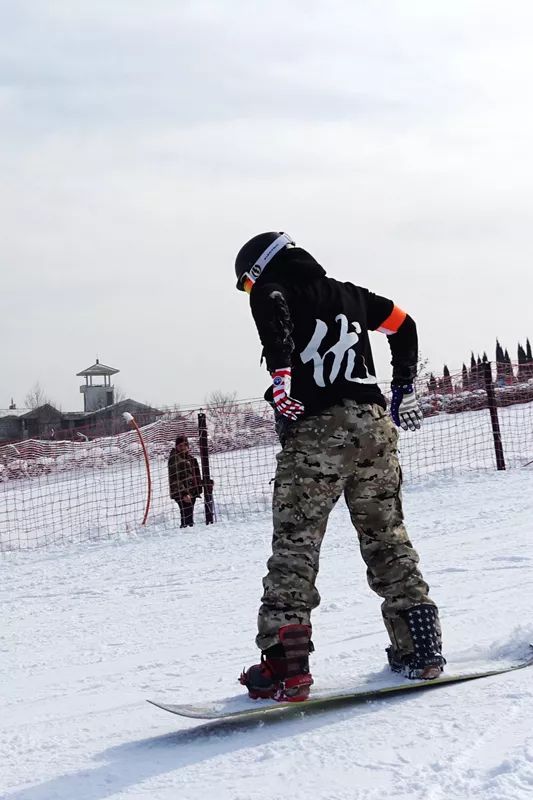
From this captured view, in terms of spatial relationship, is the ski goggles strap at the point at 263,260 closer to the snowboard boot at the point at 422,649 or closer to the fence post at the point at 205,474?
the snowboard boot at the point at 422,649

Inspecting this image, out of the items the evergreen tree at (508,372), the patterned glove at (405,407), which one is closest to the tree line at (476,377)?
the evergreen tree at (508,372)

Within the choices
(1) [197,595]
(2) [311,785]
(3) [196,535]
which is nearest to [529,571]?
(1) [197,595]

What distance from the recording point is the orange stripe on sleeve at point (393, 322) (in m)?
3.54

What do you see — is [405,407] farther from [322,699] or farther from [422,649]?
[322,699]

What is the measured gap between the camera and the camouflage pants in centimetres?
308

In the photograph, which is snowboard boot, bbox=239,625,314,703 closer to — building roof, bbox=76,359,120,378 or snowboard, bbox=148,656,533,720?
snowboard, bbox=148,656,533,720

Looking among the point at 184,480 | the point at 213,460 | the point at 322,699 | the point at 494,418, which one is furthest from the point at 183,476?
the point at 322,699

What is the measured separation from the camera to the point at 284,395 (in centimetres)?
305

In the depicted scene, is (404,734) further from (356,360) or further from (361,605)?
(361,605)

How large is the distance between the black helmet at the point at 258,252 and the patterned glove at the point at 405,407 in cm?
80

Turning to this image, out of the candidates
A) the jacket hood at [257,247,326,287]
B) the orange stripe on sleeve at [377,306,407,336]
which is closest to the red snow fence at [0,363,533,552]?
the orange stripe on sleeve at [377,306,407,336]

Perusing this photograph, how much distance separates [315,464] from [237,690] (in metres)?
0.97

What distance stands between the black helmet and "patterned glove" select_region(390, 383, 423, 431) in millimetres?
797

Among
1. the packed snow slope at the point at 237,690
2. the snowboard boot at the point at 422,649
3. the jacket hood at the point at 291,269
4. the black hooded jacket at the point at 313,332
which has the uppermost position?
the jacket hood at the point at 291,269
